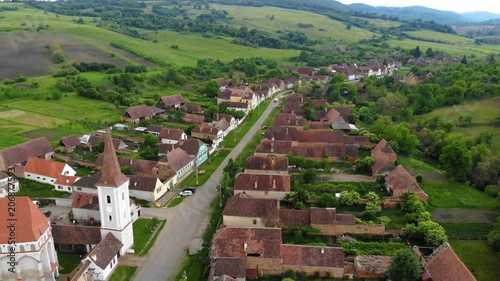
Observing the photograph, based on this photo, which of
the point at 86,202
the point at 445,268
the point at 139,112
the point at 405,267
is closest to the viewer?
the point at 405,267

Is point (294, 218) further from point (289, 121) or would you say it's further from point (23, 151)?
point (23, 151)

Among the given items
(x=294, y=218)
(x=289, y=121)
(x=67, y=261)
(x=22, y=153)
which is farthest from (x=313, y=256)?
(x=22, y=153)

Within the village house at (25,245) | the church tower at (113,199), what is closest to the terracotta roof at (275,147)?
the church tower at (113,199)

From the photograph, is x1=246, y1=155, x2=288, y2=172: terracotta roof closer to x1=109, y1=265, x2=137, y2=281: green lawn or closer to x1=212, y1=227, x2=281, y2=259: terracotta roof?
x1=212, y1=227, x2=281, y2=259: terracotta roof

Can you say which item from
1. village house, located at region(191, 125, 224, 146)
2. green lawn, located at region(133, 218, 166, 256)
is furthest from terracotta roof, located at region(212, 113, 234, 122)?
green lawn, located at region(133, 218, 166, 256)

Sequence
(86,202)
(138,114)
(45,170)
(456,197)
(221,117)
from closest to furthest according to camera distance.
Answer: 1. (86,202)
2. (456,197)
3. (45,170)
4. (221,117)
5. (138,114)

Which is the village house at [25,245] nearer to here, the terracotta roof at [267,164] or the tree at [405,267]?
the terracotta roof at [267,164]
